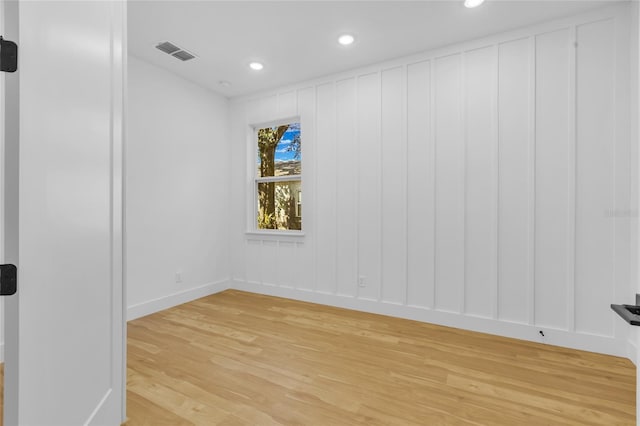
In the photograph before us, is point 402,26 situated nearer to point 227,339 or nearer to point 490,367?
point 490,367

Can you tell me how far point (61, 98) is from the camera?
38.1 inches

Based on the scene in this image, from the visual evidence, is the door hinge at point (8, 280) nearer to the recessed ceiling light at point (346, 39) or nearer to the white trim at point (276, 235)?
the recessed ceiling light at point (346, 39)

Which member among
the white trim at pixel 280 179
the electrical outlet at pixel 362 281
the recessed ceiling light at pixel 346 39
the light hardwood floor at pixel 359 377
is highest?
the recessed ceiling light at pixel 346 39

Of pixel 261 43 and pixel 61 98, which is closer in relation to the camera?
pixel 61 98

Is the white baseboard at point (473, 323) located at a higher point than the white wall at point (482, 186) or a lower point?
lower

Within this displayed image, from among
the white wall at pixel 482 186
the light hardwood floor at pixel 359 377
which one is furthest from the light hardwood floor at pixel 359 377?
the white wall at pixel 482 186

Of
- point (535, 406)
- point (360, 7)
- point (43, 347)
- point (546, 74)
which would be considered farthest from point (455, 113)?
point (43, 347)

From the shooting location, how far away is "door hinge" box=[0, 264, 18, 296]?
2.46 ft

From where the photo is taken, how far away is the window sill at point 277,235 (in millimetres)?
3692

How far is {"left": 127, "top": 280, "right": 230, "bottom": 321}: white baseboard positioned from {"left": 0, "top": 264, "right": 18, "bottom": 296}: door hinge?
2.55m

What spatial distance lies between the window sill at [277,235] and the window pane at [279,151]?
0.78m

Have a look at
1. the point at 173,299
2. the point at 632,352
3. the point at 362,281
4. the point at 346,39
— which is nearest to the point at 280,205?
the point at 362,281

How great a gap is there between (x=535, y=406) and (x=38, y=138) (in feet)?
8.33

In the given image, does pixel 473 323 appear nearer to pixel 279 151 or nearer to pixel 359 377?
pixel 359 377
